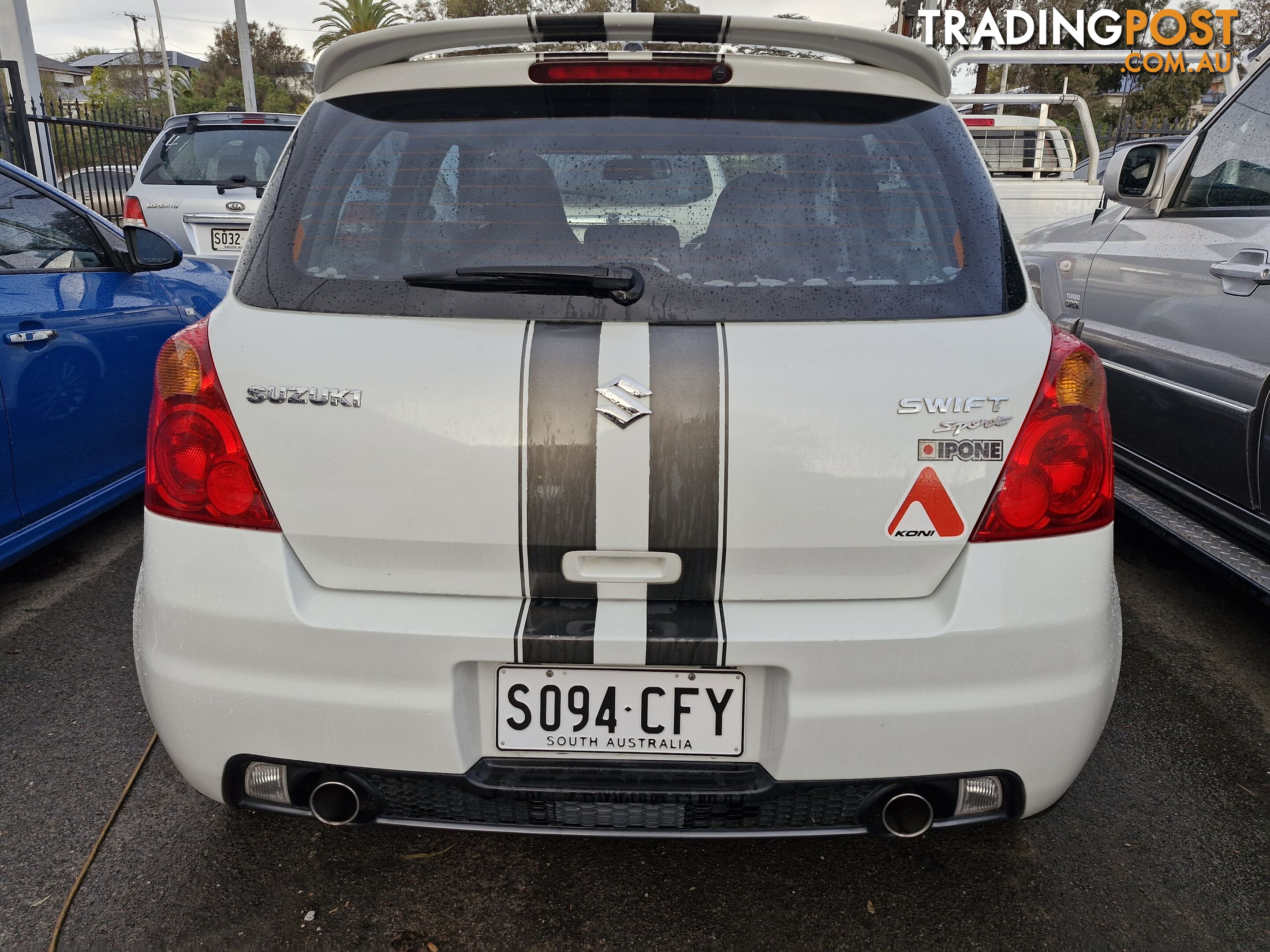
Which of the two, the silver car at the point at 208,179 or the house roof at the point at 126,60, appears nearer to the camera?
the silver car at the point at 208,179

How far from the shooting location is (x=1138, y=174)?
12.7ft

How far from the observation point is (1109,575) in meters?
1.88

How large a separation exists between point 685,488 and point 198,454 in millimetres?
859

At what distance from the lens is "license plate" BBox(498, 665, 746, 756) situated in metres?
1.74

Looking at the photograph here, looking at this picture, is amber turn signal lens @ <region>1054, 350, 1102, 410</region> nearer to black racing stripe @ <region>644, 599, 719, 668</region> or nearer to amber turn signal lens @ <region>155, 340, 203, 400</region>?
black racing stripe @ <region>644, 599, 719, 668</region>

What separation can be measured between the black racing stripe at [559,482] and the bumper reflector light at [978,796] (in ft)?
2.36

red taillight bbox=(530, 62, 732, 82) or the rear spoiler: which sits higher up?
the rear spoiler

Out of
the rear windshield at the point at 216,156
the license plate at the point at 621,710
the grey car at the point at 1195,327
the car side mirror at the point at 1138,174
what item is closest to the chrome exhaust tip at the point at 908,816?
the license plate at the point at 621,710

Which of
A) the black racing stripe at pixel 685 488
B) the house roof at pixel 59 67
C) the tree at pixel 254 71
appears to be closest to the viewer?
the black racing stripe at pixel 685 488

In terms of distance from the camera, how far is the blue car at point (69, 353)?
3.42 metres

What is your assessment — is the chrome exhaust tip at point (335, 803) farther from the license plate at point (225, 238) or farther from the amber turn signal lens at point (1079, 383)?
the license plate at point (225, 238)

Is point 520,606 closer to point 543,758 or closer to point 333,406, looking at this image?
point 543,758

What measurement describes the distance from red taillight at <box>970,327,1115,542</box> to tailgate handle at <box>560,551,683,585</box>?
0.53 meters

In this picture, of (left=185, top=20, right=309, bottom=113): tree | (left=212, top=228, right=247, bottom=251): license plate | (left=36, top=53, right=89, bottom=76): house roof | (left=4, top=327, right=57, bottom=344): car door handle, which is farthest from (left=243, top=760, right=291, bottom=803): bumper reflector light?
(left=36, top=53, right=89, bottom=76): house roof
